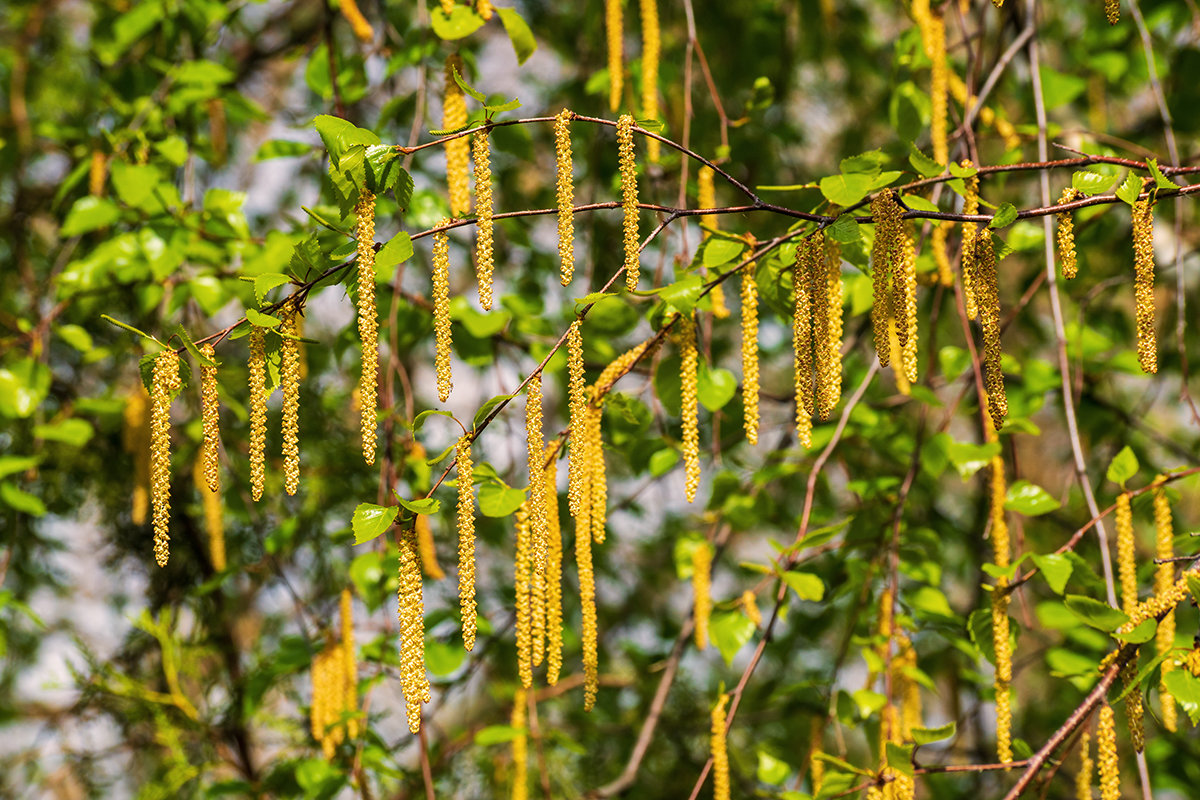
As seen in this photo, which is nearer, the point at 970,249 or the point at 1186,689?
the point at 970,249

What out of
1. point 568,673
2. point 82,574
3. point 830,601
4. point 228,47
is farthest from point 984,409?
point 82,574

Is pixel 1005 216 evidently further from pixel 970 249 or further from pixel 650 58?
pixel 650 58

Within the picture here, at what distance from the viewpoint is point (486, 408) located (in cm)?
134

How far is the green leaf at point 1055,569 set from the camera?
1.65 metres

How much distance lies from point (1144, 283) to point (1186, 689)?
611 millimetres

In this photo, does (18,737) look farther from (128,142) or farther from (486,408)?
(486,408)

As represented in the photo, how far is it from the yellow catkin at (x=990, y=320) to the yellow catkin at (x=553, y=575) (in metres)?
0.65

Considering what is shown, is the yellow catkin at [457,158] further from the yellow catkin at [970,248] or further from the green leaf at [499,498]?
the yellow catkin at [970,248]

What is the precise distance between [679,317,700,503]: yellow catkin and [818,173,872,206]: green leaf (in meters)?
0.35

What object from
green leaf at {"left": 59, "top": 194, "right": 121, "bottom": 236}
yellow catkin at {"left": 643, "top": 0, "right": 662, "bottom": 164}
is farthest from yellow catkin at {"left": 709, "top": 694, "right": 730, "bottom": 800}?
green leaf at {"left": 59, "top": 194, "right": 121, "bottom": 236}

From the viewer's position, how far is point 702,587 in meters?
2.38

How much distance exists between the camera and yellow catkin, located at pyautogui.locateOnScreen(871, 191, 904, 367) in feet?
4.35

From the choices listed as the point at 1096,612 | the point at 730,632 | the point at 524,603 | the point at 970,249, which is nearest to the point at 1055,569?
the point at 1096,612

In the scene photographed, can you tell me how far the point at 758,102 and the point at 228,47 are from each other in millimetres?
3357
